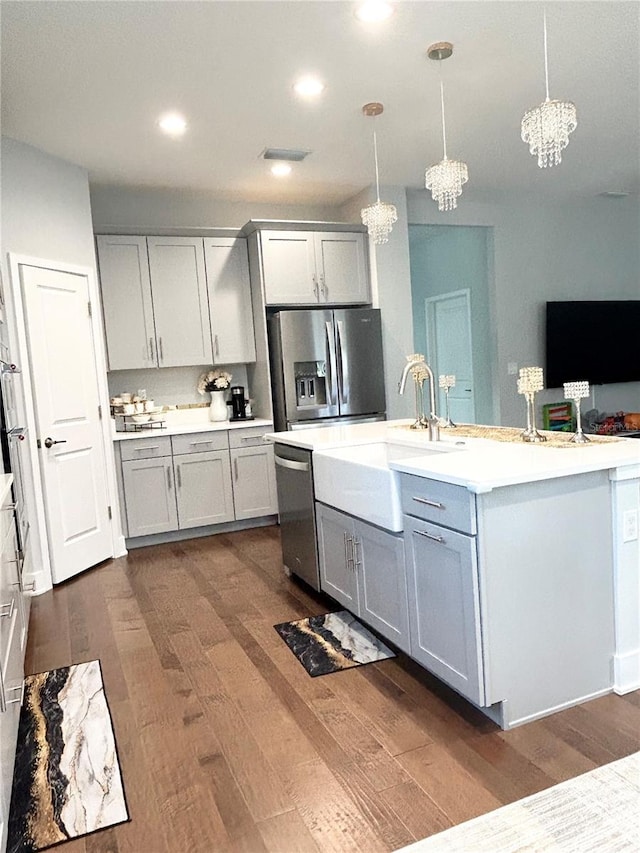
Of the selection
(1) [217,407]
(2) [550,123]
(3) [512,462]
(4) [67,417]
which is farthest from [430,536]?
(1) [217,407]

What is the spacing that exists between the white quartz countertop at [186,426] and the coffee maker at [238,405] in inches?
4.2

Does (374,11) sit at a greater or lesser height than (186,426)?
greater

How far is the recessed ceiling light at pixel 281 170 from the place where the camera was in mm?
4621

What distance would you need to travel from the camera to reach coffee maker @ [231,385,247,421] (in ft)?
17.6

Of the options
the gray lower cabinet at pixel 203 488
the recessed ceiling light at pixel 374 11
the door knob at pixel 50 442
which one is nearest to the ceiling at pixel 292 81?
the recessed ceiling light at pixel 374 11

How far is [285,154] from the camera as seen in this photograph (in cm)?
440

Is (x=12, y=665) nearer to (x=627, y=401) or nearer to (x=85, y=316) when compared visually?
(x=85, y=316)

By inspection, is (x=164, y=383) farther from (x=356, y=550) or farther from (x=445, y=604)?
(x=445, y=604)

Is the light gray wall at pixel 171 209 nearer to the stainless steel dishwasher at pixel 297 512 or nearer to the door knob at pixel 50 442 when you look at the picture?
the door knob at pixel 50 442

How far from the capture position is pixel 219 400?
17.6 ft

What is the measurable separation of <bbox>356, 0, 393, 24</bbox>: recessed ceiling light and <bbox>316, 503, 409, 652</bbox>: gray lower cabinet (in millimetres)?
2234

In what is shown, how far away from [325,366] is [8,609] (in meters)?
3.41

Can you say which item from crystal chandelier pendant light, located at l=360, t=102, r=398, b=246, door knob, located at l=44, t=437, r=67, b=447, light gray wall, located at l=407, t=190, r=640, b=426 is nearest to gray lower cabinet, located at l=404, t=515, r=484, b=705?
crystal chandelier pendant light, located at l=360, t=102, r=398, b=246

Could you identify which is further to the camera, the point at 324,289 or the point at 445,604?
the point at 324,289
